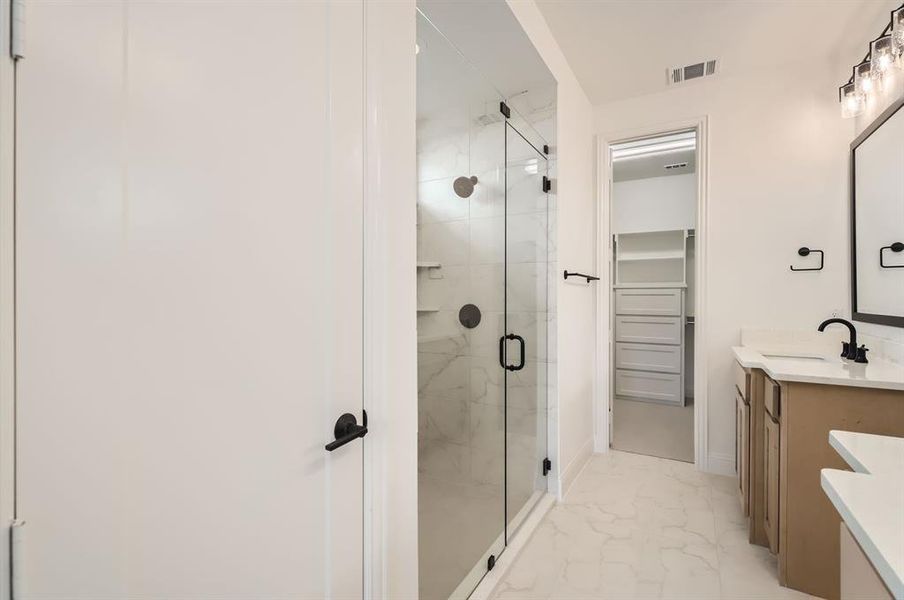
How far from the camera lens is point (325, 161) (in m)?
0.90

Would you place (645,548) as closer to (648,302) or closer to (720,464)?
(720,464)

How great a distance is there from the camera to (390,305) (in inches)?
42.9

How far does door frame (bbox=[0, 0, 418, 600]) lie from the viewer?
101 cm

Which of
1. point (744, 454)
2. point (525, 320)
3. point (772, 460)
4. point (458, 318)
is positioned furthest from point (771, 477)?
point (458, 318)

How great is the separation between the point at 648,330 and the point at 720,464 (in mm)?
1989

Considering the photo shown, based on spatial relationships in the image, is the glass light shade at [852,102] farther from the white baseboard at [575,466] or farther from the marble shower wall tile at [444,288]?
the white baseboard at [575,466]

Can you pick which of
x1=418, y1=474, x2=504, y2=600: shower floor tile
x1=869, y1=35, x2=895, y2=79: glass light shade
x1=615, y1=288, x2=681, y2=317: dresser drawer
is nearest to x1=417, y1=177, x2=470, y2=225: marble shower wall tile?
x1=418, y1=474, x2=504, y2=600: shower floor tile

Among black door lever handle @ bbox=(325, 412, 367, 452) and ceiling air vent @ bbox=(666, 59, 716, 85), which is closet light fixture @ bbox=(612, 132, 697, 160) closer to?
ceiling air vent @ bbox=(666, 59, 716, 85)

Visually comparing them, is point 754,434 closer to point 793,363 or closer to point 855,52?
point 793,363

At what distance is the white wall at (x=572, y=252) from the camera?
247 cm

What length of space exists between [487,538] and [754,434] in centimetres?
137

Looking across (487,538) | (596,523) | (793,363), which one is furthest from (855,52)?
(487,538)

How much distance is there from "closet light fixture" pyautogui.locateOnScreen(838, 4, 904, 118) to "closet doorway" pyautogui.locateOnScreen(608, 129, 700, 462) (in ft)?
6.24

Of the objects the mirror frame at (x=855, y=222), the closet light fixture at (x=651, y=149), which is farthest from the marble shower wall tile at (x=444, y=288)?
the closet light fixture at (x=651, y=149)
